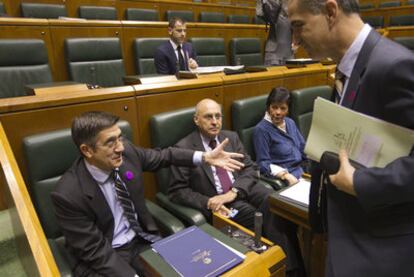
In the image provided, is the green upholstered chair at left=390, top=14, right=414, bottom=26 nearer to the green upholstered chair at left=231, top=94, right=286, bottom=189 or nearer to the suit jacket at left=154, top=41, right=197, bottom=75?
the suit jacket at left=154, top=41, right=197, bottom=75

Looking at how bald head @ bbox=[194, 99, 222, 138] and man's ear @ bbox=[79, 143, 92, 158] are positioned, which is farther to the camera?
bald head @ bbox=[194, 99, 222, 138]

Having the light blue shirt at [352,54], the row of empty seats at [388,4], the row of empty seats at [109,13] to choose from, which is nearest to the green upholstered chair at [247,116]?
the light blue shirt at [352,54]

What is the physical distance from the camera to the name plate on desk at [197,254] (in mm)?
938

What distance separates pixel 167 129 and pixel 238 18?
410 cm

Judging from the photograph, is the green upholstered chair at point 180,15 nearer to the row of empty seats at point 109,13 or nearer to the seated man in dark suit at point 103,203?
the row of empty seats at point 109,13

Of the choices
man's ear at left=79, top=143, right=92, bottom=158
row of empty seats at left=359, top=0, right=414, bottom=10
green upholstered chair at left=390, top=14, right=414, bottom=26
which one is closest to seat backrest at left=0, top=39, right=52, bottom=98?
man's ear at left=79, top=143, right=92, bottom=158

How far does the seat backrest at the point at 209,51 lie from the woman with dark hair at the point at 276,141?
5.29 feet

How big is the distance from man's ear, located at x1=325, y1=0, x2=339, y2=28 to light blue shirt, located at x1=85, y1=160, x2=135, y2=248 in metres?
0.90

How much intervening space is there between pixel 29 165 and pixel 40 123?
17 cm

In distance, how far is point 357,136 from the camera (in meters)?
0.70

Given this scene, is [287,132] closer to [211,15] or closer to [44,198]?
[44,198]

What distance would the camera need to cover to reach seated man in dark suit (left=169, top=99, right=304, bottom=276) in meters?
1.43

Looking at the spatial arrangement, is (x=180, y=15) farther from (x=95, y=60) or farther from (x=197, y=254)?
(x=197, y=254)

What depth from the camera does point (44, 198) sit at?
1.19 meters
